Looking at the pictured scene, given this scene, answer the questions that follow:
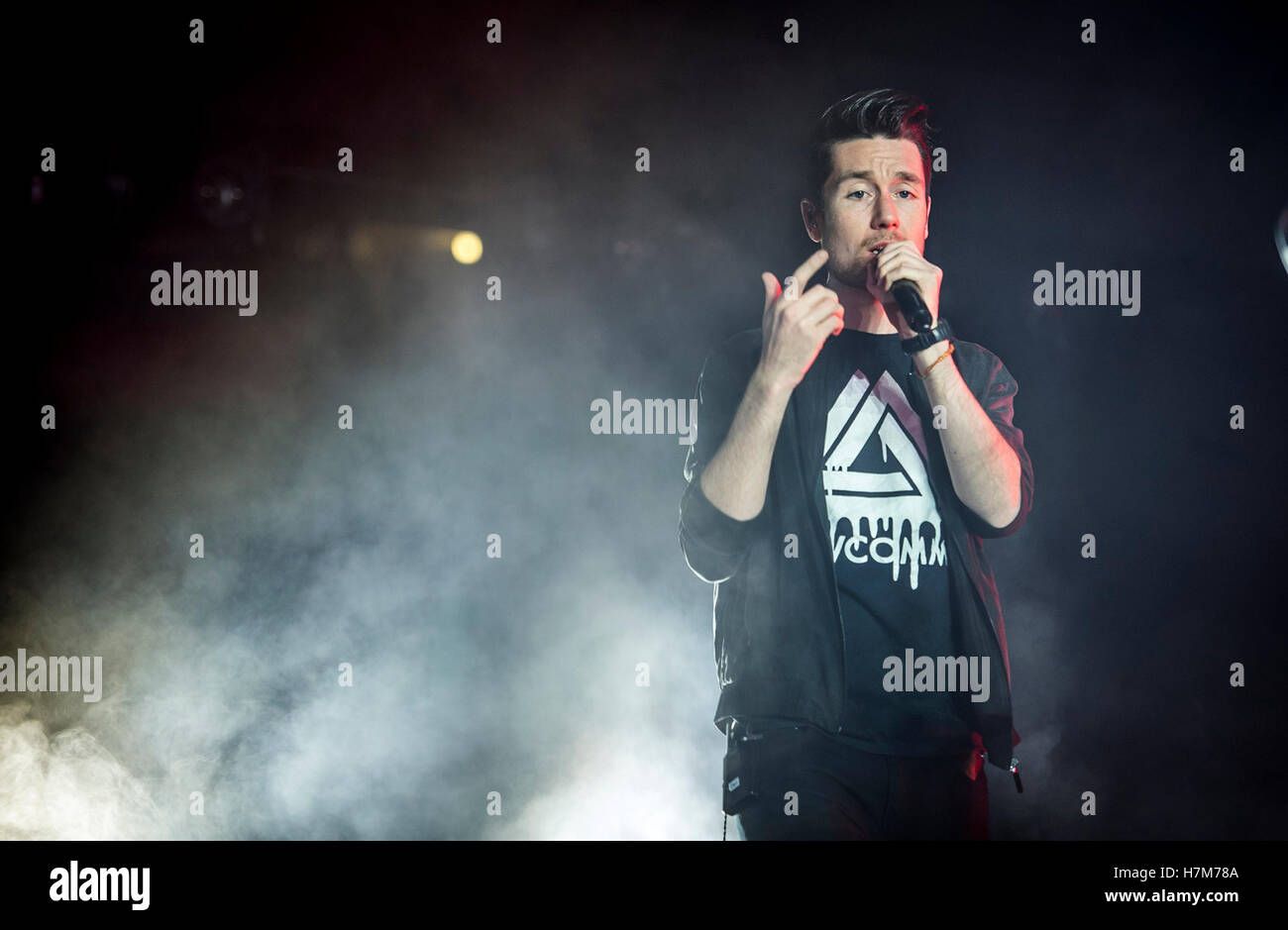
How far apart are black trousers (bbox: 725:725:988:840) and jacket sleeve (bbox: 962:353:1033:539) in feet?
2.04

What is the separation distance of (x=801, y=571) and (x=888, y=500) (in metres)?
0.31

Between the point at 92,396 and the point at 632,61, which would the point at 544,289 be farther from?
the point at 92,396

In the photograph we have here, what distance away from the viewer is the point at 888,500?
236 cm

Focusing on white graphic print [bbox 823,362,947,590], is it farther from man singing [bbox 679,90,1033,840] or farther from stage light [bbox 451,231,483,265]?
stage light [bbox 451,231,483,265]

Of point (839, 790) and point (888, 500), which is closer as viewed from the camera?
point (839, 790)

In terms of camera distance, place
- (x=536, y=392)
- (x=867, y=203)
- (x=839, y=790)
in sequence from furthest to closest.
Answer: (x=536, y=392) < (x=867, y=203) < (x=839, y=790)

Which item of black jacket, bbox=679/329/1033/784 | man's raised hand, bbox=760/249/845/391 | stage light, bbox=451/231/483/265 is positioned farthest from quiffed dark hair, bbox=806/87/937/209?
stage light, bbox=451/231/483/265

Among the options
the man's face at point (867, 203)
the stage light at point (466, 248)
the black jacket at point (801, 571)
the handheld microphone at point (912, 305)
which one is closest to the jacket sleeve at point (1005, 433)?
the black jacket at point (801, 571)

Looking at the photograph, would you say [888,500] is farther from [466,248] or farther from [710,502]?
[466,248]

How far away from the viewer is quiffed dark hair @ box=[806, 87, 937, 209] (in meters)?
2.47

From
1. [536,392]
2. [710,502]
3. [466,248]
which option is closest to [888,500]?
[710,502]

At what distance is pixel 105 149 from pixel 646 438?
191 cm

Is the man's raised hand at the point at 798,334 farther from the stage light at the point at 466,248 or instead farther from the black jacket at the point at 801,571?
the stage light at the point at 466,248
